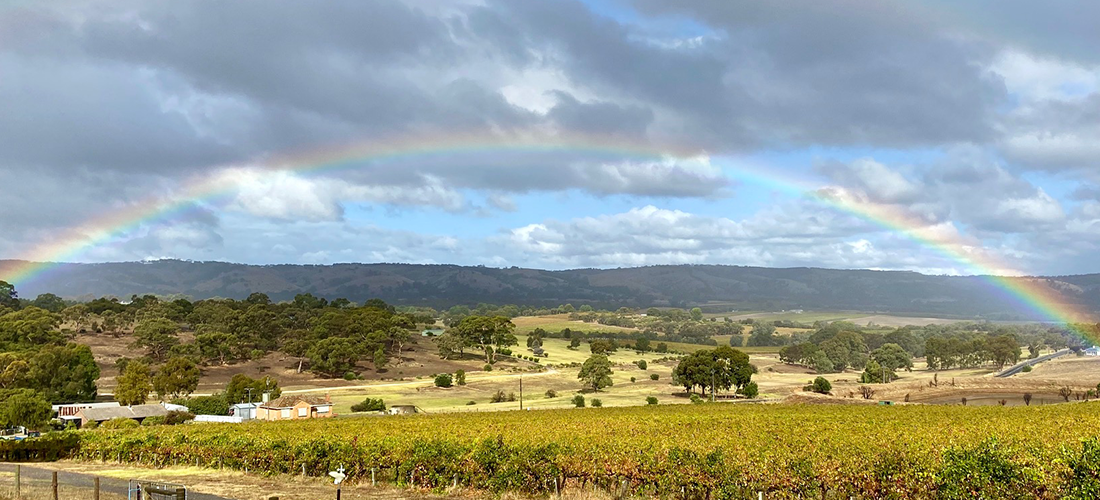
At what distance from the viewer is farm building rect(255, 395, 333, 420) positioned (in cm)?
9288

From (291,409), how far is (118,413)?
2196cm

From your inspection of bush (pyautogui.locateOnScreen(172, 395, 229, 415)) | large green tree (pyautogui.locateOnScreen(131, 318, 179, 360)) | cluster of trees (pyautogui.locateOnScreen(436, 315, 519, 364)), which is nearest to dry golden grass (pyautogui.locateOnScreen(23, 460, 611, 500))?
bush (pyautogui.locateOnScreen(172, 395, 229, 415))

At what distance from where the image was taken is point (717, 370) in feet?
398

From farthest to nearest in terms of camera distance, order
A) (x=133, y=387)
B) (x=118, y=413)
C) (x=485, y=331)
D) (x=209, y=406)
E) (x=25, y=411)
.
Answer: (x=485, y=331) < (x=133, y=387) < (x=209, y=406) < (x=118, y=413) < (x=25, y=411)

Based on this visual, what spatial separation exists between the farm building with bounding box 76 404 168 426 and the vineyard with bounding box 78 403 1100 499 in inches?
1561

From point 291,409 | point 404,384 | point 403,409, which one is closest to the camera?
point 291,409

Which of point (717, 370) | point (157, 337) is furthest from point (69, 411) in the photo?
point (717, 370)

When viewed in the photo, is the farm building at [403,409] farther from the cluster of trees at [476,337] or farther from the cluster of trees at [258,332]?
the cluster of trees at [476,337]

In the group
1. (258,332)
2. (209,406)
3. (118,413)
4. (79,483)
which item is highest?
(258,332)

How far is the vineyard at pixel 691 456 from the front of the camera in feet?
96.8

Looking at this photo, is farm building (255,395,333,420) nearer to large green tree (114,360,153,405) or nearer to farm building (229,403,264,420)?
farm building (229,403,264,420)

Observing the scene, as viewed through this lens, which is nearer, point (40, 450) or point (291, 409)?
point (40, 450)

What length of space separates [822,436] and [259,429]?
41.1 meters

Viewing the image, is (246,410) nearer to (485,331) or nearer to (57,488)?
(57,488)
